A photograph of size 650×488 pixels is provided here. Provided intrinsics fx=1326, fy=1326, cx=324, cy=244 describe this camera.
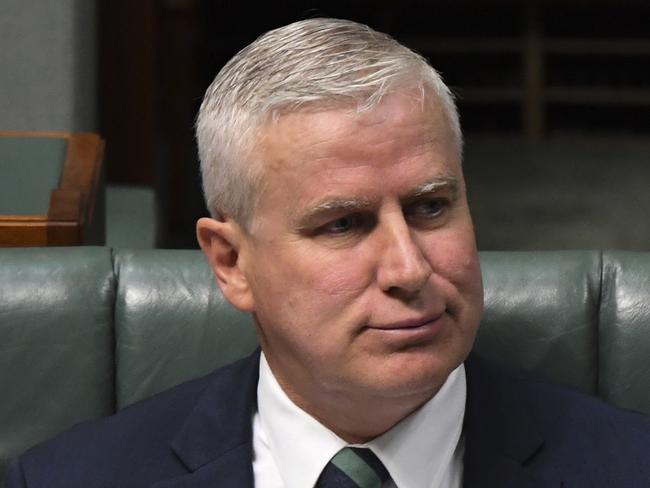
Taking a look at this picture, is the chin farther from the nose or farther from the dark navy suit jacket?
the dark navy suit jacket

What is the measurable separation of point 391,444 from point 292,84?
43 centimetres

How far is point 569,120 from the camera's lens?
23.1 feet

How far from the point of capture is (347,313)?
4.71 feet

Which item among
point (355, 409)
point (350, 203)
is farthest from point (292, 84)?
point (355, 409)

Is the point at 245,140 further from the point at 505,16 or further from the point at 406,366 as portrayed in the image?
the point at 505,16

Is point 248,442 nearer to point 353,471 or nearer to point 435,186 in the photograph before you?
point 353,471

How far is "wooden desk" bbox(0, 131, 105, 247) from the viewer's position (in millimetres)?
2064

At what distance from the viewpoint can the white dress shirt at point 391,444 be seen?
4.99ft

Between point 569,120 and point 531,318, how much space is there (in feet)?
17.8

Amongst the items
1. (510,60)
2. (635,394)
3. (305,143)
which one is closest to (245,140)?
(305,143)

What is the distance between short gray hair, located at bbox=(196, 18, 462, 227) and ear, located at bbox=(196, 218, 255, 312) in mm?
24

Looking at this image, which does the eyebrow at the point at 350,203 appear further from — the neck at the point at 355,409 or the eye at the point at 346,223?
the neck at the point at 355,409

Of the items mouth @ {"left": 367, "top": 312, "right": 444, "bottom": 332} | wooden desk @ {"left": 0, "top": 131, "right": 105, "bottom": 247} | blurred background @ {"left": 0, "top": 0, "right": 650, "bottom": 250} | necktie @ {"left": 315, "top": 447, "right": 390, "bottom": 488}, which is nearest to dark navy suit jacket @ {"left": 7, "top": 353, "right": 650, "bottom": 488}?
necktie @ {"left": 315, "top": 447, "right": 390, "bottom": 488}

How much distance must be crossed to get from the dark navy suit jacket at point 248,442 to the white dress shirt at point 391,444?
0.10 feet
